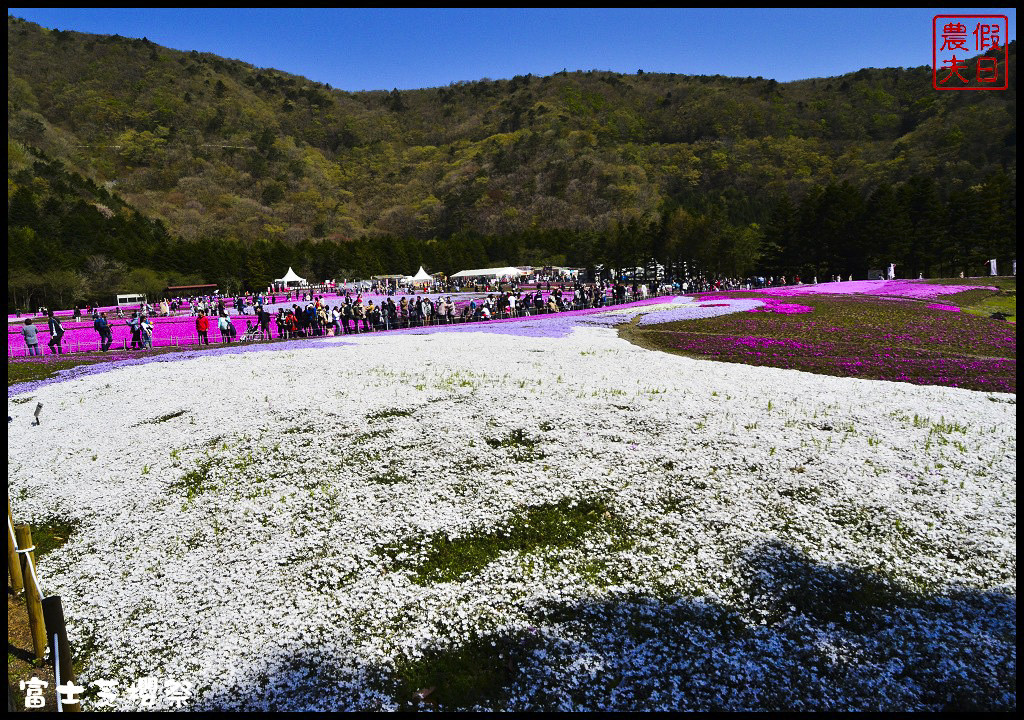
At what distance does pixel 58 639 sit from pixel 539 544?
540 cm

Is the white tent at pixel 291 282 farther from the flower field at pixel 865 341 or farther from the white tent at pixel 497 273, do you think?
the flower field at pixel 865 341

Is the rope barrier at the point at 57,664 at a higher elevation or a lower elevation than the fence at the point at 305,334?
lower

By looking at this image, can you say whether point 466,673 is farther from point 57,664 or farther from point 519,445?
point 519,445

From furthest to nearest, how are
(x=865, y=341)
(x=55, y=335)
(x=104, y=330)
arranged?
(x=55, y=335), (x=104, y=330), (x=865, y=341)

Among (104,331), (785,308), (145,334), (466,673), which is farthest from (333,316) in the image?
(466,673)

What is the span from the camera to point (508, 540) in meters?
7.93

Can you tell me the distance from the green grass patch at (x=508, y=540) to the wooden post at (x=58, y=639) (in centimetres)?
344

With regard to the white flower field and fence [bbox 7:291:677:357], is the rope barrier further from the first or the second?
fence [bbox 7:291:677:357]

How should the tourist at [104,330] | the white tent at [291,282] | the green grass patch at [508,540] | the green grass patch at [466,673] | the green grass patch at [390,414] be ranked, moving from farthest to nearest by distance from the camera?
the white tent at [291,282]
the tourist at [104,330]
the green grass patch at [390,414]
the green grass patch at [508,540]
the green grass patch at [466,673]

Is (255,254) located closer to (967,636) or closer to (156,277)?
(156,277)

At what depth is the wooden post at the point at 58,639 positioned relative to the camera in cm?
537

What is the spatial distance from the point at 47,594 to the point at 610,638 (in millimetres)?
7011

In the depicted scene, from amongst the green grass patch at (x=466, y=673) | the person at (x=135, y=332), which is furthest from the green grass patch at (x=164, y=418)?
the person at (x=135, y=332)

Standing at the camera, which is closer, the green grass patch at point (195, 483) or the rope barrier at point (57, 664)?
the rope barrier at point (57, 664)
